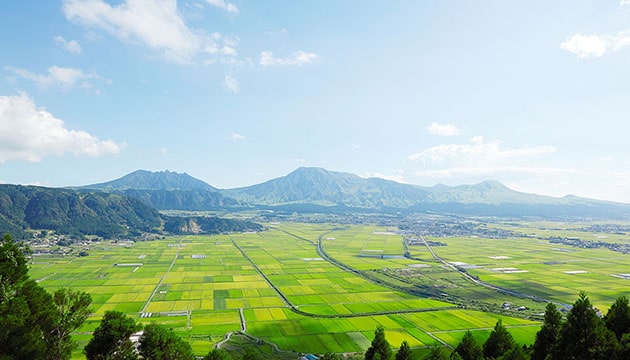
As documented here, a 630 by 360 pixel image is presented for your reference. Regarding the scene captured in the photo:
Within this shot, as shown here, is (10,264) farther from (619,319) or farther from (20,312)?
(619,319)

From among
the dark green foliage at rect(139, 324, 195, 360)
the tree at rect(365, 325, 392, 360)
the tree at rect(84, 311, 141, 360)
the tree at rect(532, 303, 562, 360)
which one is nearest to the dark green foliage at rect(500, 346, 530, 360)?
the tree at rect(532, 303, 562, 360)

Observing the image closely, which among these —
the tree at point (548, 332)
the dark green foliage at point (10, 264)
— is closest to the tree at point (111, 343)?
the dark green foliage at point (10, 264)

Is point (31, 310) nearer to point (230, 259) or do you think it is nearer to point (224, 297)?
point (224, 297)

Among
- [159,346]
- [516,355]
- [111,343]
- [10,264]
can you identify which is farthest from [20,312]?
[516,355]

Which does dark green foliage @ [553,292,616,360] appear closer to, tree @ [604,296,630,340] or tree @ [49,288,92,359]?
tree @ [604,296,630,340]

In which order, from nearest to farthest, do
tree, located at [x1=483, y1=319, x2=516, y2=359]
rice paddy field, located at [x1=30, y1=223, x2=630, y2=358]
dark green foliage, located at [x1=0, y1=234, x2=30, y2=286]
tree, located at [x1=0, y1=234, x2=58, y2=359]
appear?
tree, located at [x1=0, y1=234, x2=58, y2=359], dark green foliage, located at [x1=0, y1=234, x2=30, y2=286], tree, located at [x1=483, y1=319, x2=516, y2=359], rice paddy field, located at [x1=30, y1=223, x2=630, y2=358]

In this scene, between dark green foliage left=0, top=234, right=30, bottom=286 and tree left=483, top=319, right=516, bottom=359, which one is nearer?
dark green foliage left=0, top=234, right=30, bottom=286
